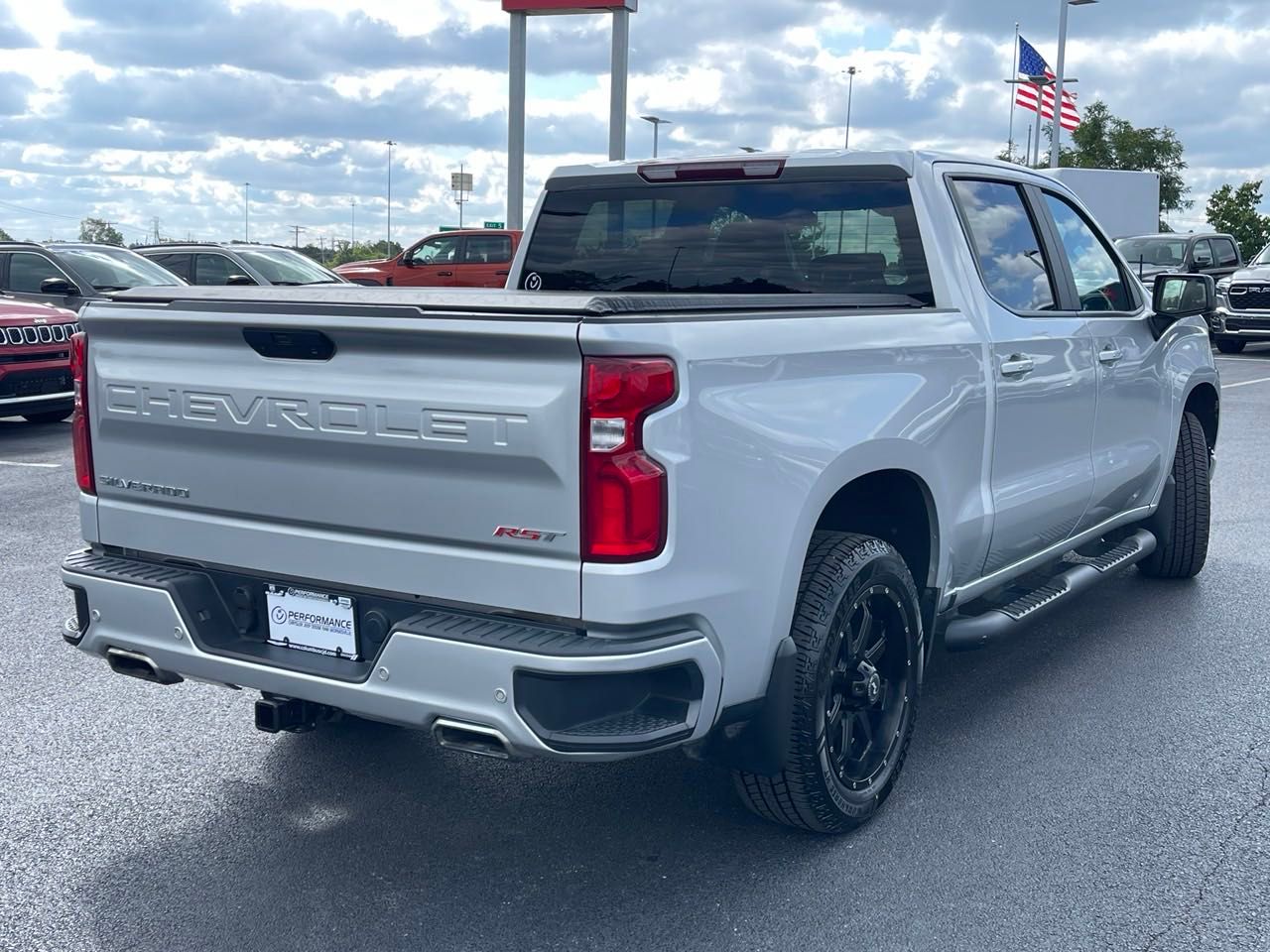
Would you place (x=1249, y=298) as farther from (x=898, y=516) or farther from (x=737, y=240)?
(x=898, y=516)

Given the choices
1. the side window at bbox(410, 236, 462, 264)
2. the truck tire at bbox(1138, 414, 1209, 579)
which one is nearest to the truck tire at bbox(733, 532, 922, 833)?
the truck tire at bbox(1138, 414, 1209, 579)

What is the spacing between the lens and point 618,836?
3.75 m

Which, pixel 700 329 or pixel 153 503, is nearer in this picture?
pixel 700 329

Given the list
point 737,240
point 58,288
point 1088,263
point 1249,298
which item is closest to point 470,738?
point 737,240

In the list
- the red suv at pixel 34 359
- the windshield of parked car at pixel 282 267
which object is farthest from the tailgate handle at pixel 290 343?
the windshield of parked car at pixel 282 267

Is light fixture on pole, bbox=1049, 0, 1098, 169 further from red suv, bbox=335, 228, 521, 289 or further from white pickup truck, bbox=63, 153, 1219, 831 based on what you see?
white pickup truck, bbox=63, 153, 1219, 831

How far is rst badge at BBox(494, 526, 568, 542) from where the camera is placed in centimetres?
293

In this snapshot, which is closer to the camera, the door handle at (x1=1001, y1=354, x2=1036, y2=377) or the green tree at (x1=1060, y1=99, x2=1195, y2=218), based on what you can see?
the door handle at (x1=1001, y1=354, x2=1036, y2=377)

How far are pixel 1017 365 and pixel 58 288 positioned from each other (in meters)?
11.5

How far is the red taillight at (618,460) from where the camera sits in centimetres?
286

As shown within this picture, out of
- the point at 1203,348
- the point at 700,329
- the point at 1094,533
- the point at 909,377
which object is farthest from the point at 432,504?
the point at 1203,348

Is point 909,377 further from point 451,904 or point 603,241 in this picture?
point 451,904

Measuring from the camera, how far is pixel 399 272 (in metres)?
27.5

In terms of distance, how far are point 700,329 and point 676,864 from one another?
1475 mm
